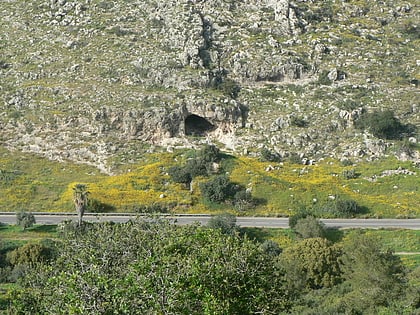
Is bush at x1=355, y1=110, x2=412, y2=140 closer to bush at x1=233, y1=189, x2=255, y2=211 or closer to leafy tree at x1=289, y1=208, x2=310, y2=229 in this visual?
leafy tree at x1=289, y1=208, x2=310, y2=229

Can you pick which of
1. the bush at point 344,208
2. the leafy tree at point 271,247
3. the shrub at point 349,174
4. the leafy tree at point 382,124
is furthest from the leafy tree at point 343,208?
the leafy tree at point 382,124

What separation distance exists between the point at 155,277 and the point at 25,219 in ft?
117

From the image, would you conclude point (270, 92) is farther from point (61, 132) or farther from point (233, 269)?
point (233, 269)

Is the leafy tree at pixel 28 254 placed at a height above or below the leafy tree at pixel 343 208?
below

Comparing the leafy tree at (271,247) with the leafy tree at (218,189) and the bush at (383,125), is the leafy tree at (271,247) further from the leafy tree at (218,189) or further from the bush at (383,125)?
the bush at (383,125)

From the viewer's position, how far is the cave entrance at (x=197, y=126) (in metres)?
67.4

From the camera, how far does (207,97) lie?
6625cm

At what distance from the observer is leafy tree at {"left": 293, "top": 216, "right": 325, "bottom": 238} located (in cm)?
4319

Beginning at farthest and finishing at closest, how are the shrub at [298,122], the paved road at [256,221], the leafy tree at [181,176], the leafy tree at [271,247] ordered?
1. the shrub at [298,122]
2. the leafy tree at [181,176]
3. the paved road at [256,221]
4. the leafy tree at [271,247]

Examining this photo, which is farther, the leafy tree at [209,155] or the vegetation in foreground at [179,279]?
the leafy tree at [209,155]

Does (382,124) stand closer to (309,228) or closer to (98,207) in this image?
(309,228)

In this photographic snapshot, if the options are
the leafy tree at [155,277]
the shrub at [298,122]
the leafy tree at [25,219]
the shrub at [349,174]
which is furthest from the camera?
the shrub at [298,122]

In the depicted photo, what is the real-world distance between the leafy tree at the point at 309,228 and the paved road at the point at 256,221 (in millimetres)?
2836

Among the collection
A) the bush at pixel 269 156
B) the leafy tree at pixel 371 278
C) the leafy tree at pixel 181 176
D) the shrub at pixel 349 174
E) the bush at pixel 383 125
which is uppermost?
the bush at pixel 383 125
